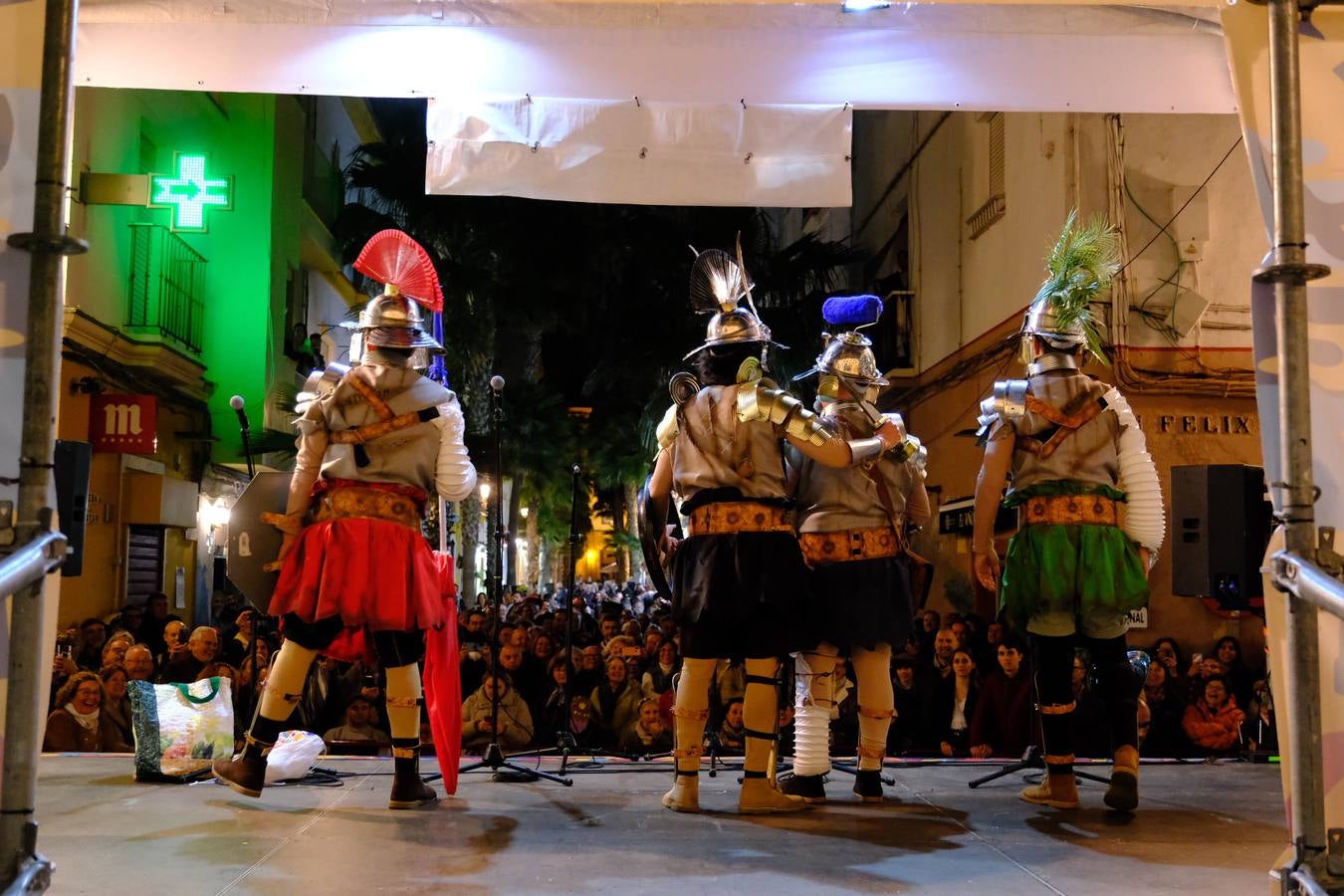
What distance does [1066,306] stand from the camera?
205 inches

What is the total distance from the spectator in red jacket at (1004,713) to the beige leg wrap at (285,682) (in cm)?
416

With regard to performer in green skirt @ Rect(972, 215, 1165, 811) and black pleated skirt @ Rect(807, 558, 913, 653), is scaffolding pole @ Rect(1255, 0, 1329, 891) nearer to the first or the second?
performer in green skirt @ Rect(972, 215, 1165, 811)

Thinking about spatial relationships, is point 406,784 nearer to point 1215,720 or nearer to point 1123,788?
point 1123,788

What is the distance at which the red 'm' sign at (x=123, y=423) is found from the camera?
12.9m

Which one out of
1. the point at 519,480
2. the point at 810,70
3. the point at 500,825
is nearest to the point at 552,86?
the point at 810,70

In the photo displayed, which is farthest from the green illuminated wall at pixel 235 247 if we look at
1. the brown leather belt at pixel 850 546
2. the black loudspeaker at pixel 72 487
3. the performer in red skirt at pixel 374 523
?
the black loudspeaker at pixel 72 487

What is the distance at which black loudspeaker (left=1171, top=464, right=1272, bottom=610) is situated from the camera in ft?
15.4

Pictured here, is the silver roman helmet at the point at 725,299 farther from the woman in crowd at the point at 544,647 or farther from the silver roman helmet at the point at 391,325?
the woman in crowd at the point at 544,647

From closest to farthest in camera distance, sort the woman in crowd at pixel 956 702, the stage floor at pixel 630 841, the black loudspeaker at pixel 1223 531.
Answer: the stage floor at pixel 630 841, the black loudspeaker at pixel 1223 531, the woman in crowd at pixel 956 702

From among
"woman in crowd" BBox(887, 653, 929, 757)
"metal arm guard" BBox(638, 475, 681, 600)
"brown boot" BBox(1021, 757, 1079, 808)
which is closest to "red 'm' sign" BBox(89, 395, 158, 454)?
"woman in crowd" BBox(887, 653, 929, 757)

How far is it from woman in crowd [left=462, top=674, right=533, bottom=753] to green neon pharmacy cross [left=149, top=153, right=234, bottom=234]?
20.2 feet

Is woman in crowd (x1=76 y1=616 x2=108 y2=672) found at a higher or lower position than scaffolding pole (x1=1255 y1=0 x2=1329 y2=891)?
lower

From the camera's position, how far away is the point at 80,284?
490 inches

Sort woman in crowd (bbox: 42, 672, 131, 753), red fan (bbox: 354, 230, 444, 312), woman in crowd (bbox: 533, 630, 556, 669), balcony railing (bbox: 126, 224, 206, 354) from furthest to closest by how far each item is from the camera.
A: balcony railing (bbox: 126, 224, 206, 354)
woman in crowd (bbox: 533, 630, 556, 669)
woman in crowd (bbox: 42, 672, 131, 753)
red fan (bbox: 354, 230, 444, 312)
